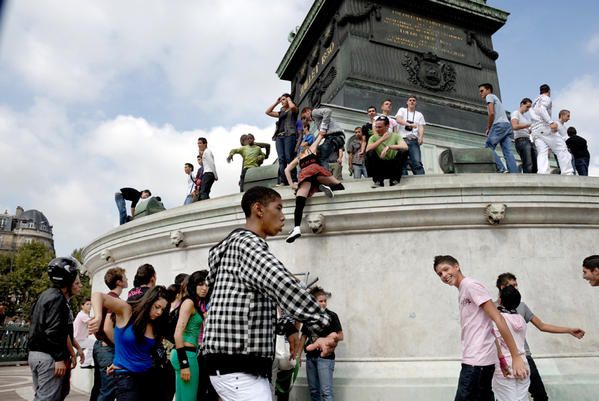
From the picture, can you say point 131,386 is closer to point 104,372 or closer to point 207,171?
point 104,372

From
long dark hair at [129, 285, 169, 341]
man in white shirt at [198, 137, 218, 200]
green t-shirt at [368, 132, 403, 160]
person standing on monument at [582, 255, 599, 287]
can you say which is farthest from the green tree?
person standing on monument at [582, 255, 599, 287]

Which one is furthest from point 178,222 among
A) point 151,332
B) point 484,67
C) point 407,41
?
point 484,67

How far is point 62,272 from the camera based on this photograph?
188 inches

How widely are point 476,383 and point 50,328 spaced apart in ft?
12.5

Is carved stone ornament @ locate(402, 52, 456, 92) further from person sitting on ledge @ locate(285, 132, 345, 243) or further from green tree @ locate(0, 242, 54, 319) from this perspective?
green tree @ locate(0, 242, 54, 319)

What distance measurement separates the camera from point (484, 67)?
16.7 m

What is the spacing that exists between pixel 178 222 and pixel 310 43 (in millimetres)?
11394

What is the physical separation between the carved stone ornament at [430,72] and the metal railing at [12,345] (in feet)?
66.2

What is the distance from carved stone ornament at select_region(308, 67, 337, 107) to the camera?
1576 centimetres

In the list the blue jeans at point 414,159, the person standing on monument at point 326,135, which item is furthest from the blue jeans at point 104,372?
the blue jeans at point 414,159

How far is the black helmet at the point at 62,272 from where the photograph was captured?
4.74 m

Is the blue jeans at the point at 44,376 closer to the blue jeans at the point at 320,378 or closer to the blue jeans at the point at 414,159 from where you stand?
the blue jeans at the point at 320,378

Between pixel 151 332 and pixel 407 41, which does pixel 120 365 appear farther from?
pixel 407 41

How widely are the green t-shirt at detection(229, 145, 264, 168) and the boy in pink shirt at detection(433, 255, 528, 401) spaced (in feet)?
22.6
